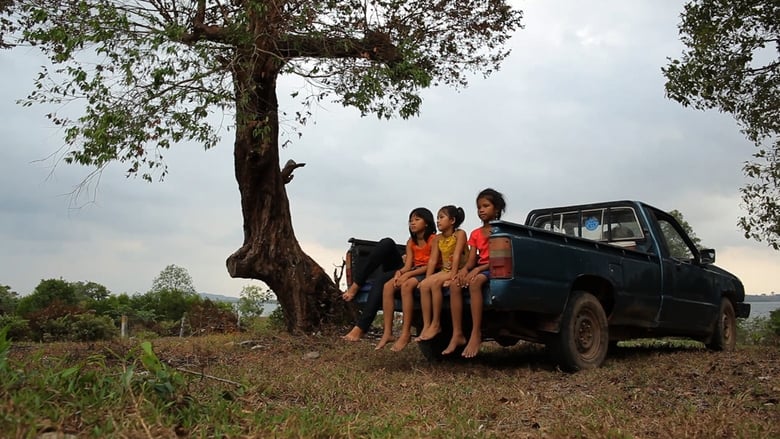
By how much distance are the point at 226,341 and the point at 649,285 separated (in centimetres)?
692

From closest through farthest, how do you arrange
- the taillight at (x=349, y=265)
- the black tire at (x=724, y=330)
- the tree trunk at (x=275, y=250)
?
the taillight at (x=349, y=265) → the black tire at (x=724, y=330) → the tree trunk at (x=275, y=250)

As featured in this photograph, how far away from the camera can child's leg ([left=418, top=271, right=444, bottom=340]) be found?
7.06m

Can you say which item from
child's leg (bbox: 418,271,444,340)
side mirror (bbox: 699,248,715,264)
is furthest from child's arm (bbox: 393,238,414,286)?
side mirror (bbox: 699,248,715,264)

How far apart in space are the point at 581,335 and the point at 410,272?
1881mm

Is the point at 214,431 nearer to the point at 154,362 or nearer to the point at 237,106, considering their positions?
the point at 154,362

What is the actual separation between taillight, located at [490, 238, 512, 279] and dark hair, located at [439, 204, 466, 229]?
91 centimetres

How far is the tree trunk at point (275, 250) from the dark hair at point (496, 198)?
561cm

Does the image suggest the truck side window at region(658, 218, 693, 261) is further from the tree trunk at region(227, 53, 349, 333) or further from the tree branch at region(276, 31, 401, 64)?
the tree trunk at region(227, 53, 349, 333)

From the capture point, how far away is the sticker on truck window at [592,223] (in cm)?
919

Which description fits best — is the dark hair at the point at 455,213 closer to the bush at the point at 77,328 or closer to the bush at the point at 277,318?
the bush at the point at 277,318

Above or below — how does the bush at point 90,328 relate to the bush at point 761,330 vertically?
below

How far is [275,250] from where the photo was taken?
41.7ft

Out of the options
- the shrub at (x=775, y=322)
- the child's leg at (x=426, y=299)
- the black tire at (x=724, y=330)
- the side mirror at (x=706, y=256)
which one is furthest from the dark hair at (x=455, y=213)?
the shrub at (x=775, y=322)

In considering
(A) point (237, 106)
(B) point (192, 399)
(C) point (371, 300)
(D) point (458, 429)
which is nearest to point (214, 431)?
(B) point (192, 399)
